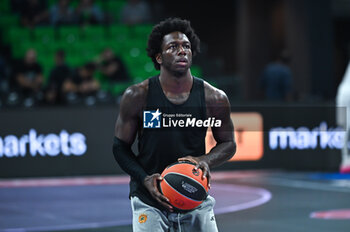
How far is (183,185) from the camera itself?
3.96 metres

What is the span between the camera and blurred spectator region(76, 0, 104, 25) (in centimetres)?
1692

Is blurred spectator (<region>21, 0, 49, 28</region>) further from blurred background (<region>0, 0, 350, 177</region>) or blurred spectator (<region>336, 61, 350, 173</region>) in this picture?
blurred spectator (<region>336, 61, 350, 173</region>)

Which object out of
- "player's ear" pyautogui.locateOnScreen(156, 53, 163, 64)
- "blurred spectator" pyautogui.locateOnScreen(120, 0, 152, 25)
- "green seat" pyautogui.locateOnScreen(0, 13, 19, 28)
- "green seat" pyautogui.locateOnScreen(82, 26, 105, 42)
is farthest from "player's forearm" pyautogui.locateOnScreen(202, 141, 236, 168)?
"green seat" pyautogui.locateOnScreen(0, 13, 19, 28)

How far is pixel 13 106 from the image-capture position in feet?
40.0

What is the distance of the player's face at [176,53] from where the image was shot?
4.05 meters

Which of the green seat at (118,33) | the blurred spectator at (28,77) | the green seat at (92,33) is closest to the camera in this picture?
the blurred spectator at (28,77)

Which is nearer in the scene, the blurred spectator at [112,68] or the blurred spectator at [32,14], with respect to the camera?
the blurred spectator at [112,68]

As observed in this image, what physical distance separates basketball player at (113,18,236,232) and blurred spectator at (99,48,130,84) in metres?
10.8

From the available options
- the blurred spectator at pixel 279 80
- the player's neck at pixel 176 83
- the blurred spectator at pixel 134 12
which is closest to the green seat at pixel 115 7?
the blurred spectator at pixel 134 12

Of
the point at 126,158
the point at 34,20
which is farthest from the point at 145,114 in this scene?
the point at 34,20

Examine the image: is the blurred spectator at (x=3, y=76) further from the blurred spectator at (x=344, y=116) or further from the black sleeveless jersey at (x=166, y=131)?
the black sleeveless jersey at (x=166, y=131)

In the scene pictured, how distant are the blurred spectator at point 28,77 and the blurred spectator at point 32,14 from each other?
2.72m

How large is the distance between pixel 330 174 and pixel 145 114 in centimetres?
978

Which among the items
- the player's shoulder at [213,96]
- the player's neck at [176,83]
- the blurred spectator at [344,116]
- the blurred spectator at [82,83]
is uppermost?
the player's neck at [176,83]
